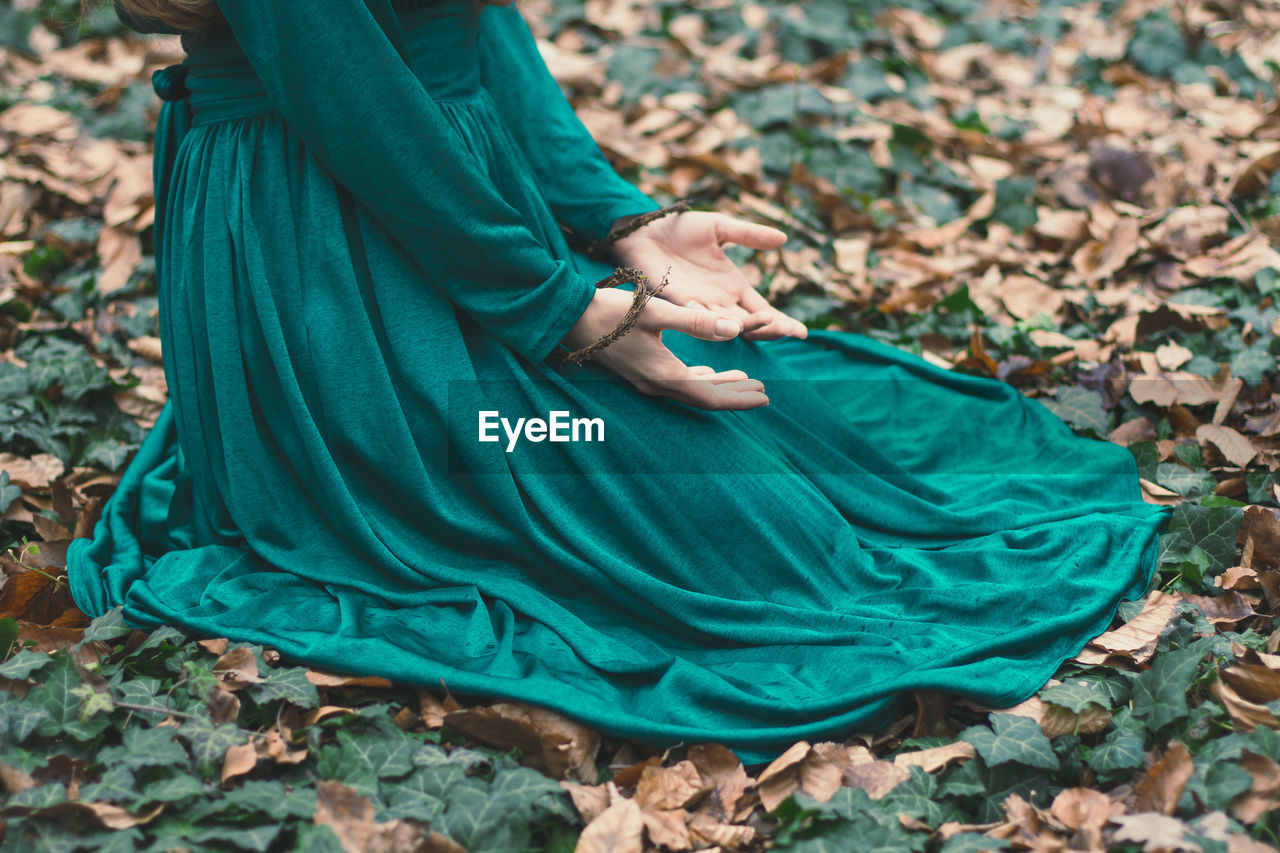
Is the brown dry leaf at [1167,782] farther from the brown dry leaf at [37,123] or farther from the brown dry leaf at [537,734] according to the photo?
the brown dry leaf at [37,123]

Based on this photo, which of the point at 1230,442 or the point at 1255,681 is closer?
the point at 1255,681

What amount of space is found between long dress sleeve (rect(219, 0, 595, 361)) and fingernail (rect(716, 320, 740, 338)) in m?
0.19

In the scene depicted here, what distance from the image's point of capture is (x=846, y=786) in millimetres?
1235

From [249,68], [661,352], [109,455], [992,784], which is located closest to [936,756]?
[992,784]

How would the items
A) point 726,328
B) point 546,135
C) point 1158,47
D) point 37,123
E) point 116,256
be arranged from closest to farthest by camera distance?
point 726,328
point 546,135
point 116,256
point 37,123
point 1158,47

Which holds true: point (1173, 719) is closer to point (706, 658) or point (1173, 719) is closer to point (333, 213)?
point (706, 658)

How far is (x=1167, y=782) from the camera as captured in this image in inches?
46.0

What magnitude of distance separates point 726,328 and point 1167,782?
0.77 m

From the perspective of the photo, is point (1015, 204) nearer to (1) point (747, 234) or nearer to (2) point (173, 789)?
(1) point (747, 234)

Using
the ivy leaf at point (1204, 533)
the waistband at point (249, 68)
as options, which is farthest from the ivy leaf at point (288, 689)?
the ivy leaf at point (1204, 533)

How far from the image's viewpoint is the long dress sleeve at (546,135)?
1.80 m

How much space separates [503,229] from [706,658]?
2.17ft

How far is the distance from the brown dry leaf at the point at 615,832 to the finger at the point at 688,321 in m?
0.63

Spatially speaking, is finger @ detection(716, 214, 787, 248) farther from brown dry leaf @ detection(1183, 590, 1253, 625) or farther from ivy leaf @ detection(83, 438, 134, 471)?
ivy leaf @ detection(83, 438, 134, 471)
